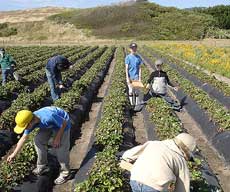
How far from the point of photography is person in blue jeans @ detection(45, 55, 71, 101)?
11062mm

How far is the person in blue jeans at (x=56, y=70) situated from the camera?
1106cm

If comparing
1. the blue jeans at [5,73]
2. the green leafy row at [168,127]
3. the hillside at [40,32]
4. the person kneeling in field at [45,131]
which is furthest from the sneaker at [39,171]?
the hillside at [40,32]

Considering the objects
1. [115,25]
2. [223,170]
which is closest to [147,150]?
[223,170]

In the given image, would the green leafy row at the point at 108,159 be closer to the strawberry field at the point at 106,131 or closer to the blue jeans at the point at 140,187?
the strawberry field at the point at 106,131

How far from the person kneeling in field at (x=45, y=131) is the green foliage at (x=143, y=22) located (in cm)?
6175

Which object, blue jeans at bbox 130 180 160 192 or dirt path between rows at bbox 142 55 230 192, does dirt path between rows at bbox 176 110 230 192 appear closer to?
dirt path between rows at bbox 142 55 230 192

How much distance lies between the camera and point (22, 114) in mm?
5785

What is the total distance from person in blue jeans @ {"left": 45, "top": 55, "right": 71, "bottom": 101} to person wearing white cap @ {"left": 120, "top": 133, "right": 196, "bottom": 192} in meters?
6.98

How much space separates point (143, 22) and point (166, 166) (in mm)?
73082

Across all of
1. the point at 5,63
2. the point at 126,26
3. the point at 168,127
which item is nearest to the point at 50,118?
the point at 168,127

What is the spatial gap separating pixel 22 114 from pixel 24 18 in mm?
97636

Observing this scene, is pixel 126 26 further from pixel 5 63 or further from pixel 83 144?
pixel 83 144

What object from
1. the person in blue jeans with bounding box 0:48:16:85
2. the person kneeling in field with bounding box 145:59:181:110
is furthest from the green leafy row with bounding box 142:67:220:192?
the person in blue jeans with bounding box 0:48:16:85

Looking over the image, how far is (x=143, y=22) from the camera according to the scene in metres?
75.8
